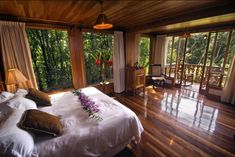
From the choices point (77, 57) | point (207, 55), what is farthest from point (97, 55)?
point (207, 55)

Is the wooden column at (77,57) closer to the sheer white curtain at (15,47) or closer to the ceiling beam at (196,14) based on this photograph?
the sheer white curtain at (15,47)

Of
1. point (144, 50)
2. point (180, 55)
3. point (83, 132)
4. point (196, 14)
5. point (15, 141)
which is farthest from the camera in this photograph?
point (144, 50)

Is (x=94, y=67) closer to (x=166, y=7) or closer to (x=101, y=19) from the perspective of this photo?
(x=101, y=19)

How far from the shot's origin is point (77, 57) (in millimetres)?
3490

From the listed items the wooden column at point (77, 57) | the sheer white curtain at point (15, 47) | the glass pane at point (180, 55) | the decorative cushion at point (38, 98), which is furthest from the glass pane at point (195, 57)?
the sheer white curtain at point (15, 47)

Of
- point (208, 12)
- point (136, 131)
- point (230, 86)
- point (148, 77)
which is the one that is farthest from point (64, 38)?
point (230, 86)

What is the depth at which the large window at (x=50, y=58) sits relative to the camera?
3.00 meters

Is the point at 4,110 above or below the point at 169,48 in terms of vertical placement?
below

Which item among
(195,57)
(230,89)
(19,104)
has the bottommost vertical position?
(230,89)

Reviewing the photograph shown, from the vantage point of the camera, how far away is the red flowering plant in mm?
3736

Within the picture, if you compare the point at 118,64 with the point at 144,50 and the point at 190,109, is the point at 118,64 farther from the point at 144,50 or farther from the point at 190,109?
the point at 190,109

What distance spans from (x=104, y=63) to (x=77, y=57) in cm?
87

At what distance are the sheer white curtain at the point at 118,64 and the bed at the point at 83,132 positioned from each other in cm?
222

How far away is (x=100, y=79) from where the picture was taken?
4223mm
